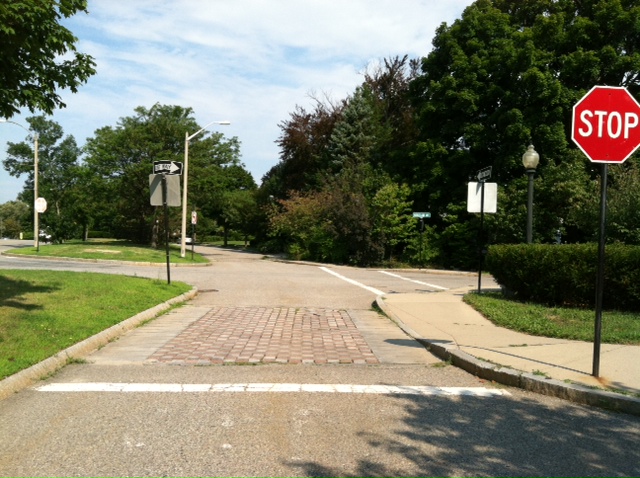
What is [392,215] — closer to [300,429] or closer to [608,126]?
[608,126]

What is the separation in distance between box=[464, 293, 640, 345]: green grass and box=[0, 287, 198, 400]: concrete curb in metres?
6.51

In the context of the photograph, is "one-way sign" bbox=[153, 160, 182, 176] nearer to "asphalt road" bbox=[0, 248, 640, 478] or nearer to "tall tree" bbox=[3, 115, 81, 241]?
"asphalt road" bbox=[0, 248, 640, 478]

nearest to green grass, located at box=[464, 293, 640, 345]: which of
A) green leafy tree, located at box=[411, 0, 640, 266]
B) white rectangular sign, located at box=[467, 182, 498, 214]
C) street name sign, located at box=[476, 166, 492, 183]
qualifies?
white rectangular sign, located at box=[467, 182, 498, 214]

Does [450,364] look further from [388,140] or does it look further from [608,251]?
[388,140]

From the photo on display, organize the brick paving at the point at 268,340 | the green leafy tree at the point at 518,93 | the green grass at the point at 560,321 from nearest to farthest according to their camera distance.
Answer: the brick paving at the point at 268,340 → the green grass at the point at 560,321 → the green leafy tree at the point at 518,93

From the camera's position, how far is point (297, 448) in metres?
4.48

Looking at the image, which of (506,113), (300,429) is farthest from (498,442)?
(506,113)

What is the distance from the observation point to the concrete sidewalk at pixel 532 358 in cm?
595

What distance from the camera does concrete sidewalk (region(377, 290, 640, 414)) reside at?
19.5ft

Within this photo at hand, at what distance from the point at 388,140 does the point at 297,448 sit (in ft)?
126

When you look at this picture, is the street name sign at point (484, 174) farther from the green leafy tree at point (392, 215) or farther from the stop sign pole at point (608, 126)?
the green leafy tree at point (392, 215)

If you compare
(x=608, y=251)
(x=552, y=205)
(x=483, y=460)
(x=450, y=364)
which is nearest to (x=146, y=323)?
(x=450, y=364)

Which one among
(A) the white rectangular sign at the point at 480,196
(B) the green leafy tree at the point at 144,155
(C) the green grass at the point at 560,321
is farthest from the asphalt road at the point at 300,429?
(B) the green leafy tree at the point at 144,155

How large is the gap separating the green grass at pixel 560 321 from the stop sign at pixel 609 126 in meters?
3.23
